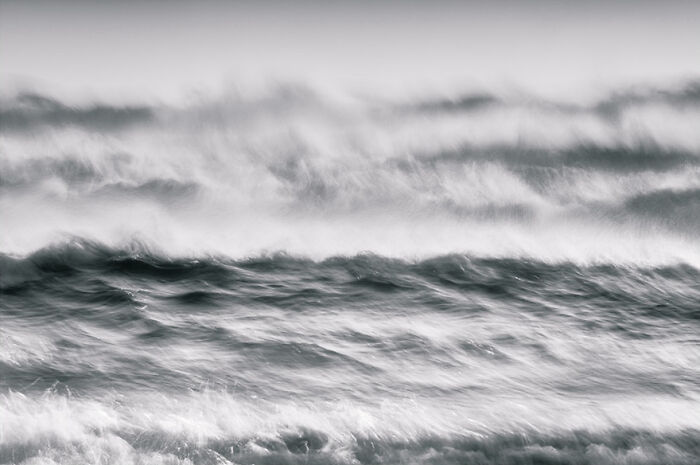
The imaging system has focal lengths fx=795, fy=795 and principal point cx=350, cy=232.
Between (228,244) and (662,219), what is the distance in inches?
210

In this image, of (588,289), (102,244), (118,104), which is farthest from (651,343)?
(118,104)

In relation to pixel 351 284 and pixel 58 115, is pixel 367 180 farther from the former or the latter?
pixel 58 115

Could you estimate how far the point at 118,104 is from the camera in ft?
27.7

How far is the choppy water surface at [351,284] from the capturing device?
5.15 m

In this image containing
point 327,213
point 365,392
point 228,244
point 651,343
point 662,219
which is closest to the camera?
point 365,392

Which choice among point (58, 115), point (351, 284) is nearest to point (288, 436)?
point (351, 284)

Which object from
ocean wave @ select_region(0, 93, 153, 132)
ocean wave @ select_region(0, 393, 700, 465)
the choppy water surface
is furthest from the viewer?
ocean wave @ select_region(0, 93, 153, 132)

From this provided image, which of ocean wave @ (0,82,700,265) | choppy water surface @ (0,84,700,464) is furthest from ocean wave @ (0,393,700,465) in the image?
ocean wave @ (0,82,700,265)

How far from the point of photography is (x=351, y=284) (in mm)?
7703

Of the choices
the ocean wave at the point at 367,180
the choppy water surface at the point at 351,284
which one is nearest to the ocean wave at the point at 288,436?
the choppy water surface at the point at 351,284

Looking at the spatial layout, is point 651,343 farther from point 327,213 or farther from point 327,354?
point 327,213

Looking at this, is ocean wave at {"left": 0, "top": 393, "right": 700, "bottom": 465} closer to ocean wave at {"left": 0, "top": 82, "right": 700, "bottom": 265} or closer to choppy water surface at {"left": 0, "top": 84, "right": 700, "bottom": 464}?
choppy water surface at {"left": 0, "top": 84, "right": 700, "bottom": 464}

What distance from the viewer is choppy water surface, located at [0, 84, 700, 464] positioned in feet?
16.9

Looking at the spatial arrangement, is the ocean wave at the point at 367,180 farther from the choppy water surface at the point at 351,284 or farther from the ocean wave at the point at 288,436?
the ocean wave at the point at 288,436
